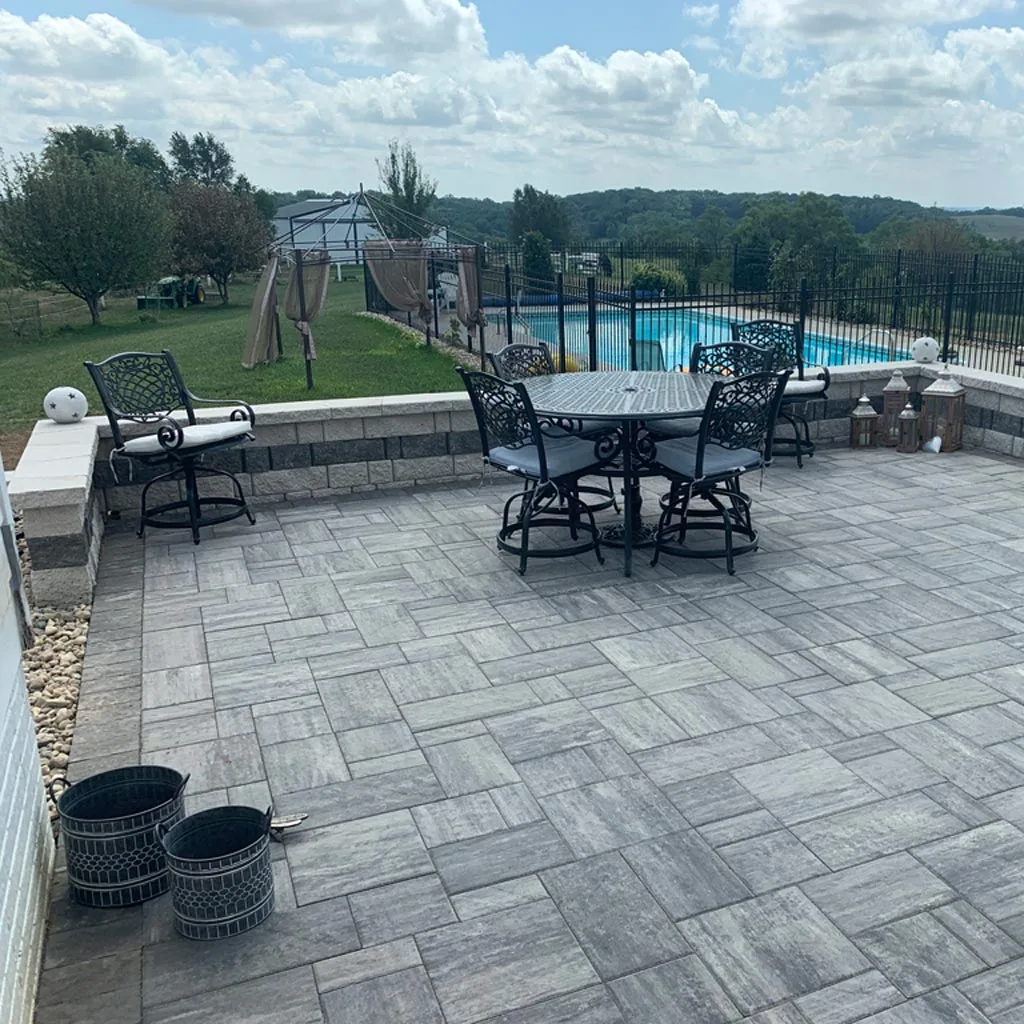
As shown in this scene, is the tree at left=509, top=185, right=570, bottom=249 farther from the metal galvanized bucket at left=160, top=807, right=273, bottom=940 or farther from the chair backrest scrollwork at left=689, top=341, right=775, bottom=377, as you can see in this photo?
the metal galvanized bucket at left=160, top=807, right=273, bottom=940

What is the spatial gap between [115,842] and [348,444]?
3592 mm

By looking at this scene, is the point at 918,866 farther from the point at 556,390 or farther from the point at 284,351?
the point at 284,351

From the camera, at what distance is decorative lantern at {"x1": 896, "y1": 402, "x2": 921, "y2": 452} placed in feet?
20.8

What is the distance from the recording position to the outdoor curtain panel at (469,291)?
12.6 meters

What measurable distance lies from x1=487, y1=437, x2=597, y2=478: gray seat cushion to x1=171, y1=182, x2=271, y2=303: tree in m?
23.4

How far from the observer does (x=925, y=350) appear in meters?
6.66

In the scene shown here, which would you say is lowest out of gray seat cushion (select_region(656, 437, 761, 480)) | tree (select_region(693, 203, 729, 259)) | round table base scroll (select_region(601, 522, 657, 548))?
round table base scroll (select_region(601, 522, 657, 548))

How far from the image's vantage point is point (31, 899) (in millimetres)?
2074

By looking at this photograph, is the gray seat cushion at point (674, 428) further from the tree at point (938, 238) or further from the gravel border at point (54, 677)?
the tree at point (938, 238)

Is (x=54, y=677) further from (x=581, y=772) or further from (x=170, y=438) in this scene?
(x=581, y=772)

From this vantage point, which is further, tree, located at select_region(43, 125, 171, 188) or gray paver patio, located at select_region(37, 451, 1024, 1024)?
tree, located at select_region(43, 125, 171, 188)

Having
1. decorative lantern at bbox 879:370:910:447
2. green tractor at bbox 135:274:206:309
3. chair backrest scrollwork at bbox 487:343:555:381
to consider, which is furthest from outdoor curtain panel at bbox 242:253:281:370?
green tractor at bbox 135:274:206:309

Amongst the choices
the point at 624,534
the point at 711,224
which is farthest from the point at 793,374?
the point at 711,224

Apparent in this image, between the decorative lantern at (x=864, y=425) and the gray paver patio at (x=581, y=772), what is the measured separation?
178 cm
